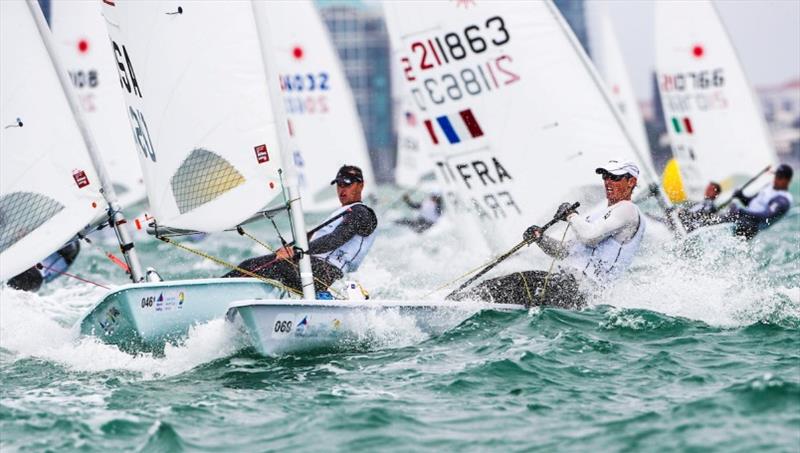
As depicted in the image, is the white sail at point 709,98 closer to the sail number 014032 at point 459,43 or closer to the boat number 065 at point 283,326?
the sail number 014032 at point 459,43

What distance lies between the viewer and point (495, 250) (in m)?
10.4

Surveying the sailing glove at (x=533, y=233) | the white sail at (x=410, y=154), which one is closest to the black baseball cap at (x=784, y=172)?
the sailing glove at (x=533, y=233)

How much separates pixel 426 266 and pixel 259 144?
5926 mm

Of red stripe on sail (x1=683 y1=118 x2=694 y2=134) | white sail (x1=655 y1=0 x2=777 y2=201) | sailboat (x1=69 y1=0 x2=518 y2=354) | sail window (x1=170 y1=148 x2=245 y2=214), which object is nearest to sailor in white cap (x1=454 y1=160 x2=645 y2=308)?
sailboat (x1=69 y1=0 x2=518 y2=354)

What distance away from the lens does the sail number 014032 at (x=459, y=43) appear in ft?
31.6

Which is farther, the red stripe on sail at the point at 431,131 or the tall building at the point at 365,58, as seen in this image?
the tall building at the point at 365,58

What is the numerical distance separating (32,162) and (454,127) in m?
3.73

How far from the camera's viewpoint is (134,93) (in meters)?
7.43

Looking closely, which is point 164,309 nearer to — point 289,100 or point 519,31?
point 519,31

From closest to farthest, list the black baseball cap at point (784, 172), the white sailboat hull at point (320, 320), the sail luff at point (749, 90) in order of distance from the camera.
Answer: the white sailboat hull at point (320, 320)
the black baseball cap at point (784, 172)
the sail luff at point (749, 90)

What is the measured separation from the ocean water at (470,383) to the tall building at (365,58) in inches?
2947

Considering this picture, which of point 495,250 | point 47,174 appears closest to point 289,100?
point 495,250

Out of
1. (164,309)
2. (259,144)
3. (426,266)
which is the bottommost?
(426,266)

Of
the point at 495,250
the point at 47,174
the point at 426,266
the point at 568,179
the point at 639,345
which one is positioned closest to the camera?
the point at 639,345
